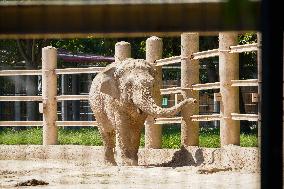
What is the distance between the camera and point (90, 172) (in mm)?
8398

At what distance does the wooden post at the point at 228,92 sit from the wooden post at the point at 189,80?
23.6 inches

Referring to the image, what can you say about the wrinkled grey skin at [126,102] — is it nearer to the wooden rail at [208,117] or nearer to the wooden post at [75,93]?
the wooden rail at [208,117]

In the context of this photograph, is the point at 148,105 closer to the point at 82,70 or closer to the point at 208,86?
the point at 208,86

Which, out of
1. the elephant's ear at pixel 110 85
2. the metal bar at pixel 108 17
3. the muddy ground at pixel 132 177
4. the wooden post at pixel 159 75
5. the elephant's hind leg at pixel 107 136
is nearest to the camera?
the metal bar at pixel 108 17

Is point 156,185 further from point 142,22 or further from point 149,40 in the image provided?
point 142,22

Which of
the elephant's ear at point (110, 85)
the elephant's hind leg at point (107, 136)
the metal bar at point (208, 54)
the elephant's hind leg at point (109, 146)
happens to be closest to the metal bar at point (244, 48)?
the metal bar at point (208, 54)

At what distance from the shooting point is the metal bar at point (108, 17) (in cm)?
183

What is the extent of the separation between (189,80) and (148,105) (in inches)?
20.8

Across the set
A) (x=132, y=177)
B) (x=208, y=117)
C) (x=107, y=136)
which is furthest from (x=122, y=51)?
(x=132, y=177)

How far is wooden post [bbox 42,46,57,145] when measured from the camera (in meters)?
11.6

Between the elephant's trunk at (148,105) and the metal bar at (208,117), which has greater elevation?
the elephant's trunk at (148,105)

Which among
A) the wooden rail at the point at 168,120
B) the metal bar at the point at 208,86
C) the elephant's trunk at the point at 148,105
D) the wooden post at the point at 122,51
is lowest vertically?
the wooden rail at the point at 168,120

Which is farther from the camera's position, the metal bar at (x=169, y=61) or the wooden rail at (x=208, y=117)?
the metal bar at (x=169, y=61)

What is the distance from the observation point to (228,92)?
8867 millimetres
